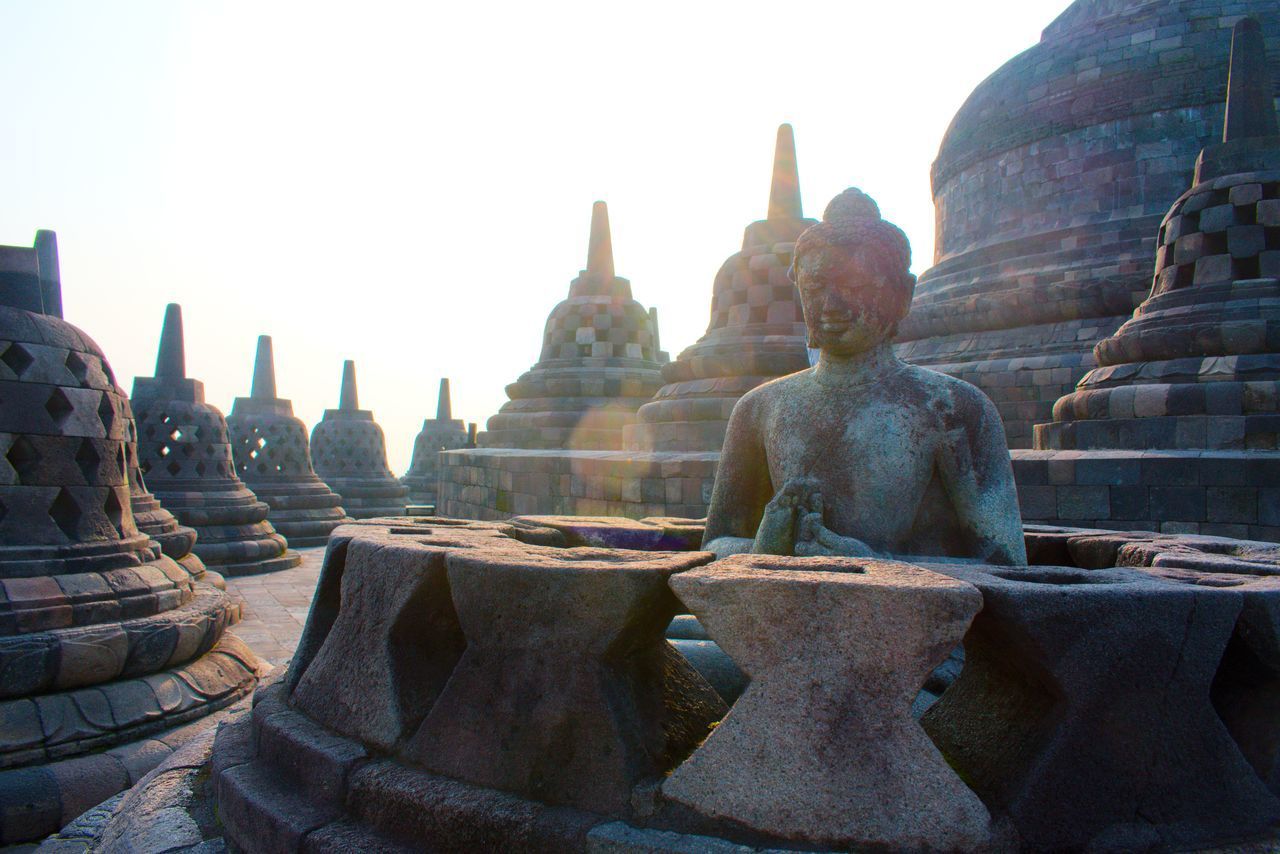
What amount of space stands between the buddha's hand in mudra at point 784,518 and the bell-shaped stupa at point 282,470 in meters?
10.9

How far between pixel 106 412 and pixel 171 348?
6.29 metres

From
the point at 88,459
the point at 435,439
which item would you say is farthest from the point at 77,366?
the point at 435,439

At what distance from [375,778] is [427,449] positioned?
63.1 feet

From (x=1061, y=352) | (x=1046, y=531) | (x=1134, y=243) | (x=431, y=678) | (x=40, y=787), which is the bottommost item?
(x=40, y=787)

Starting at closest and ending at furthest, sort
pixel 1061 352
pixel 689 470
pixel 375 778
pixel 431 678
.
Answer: pixel 375 778
pixel 431 678
pixel 689 470
pixel 1061 352

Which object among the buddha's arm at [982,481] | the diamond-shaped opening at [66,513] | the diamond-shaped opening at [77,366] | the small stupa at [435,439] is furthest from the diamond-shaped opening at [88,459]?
the small stupa at [435,439]

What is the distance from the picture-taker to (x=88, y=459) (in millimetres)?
4035

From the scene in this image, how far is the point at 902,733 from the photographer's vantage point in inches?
59.1

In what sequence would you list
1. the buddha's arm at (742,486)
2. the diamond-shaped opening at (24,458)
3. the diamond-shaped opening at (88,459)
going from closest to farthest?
the buddha's arm at (742,486)
the diamond-shaped opening at (24,458)
the diamond-shaped opening at (88,459)

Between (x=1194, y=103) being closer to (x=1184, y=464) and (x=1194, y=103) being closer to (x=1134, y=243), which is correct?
(x=1134, y=243)

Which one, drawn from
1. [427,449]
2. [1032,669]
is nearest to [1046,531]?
[1032,669]

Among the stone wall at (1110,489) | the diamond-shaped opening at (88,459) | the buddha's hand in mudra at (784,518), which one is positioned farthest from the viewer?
the stone wall at (1110,489)

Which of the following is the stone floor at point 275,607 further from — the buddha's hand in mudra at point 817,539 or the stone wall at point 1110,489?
the buddha's hand in mudra at point 817,539

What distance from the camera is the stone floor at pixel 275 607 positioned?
18.8 ft
